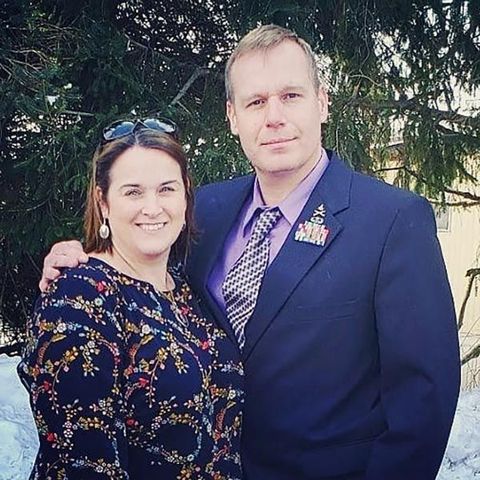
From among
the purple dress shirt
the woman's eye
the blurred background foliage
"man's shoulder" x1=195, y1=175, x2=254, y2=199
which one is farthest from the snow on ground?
the woman's eye

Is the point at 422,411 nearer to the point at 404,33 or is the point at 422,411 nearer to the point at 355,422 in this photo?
the point at 355,422

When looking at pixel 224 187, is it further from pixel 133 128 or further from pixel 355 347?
pixel 355 347

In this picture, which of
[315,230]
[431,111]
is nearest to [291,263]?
[315,230]

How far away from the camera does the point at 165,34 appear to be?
188 inches

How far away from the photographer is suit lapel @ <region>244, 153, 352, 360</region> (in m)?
2.01

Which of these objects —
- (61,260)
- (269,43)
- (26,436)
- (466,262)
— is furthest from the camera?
(466,262)

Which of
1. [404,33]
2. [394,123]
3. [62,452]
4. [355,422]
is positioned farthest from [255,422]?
[404,33]

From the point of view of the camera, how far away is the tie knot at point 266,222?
214 centimetres

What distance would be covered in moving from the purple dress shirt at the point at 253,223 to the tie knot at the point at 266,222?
0.01m

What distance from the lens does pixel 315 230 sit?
2.04 m

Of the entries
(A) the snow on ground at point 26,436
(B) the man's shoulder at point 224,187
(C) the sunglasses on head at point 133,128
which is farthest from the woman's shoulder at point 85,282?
(A) the snow on ground at point 26,436

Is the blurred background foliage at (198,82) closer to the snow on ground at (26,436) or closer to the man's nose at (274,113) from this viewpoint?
the snow on ground at (26,436)

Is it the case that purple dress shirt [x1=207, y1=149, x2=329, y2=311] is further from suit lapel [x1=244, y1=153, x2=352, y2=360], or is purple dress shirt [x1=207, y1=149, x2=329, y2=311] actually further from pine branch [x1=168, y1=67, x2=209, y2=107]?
pine branch [x1=168, y1=67, x2=209, y2=107]

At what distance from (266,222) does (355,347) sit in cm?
41
